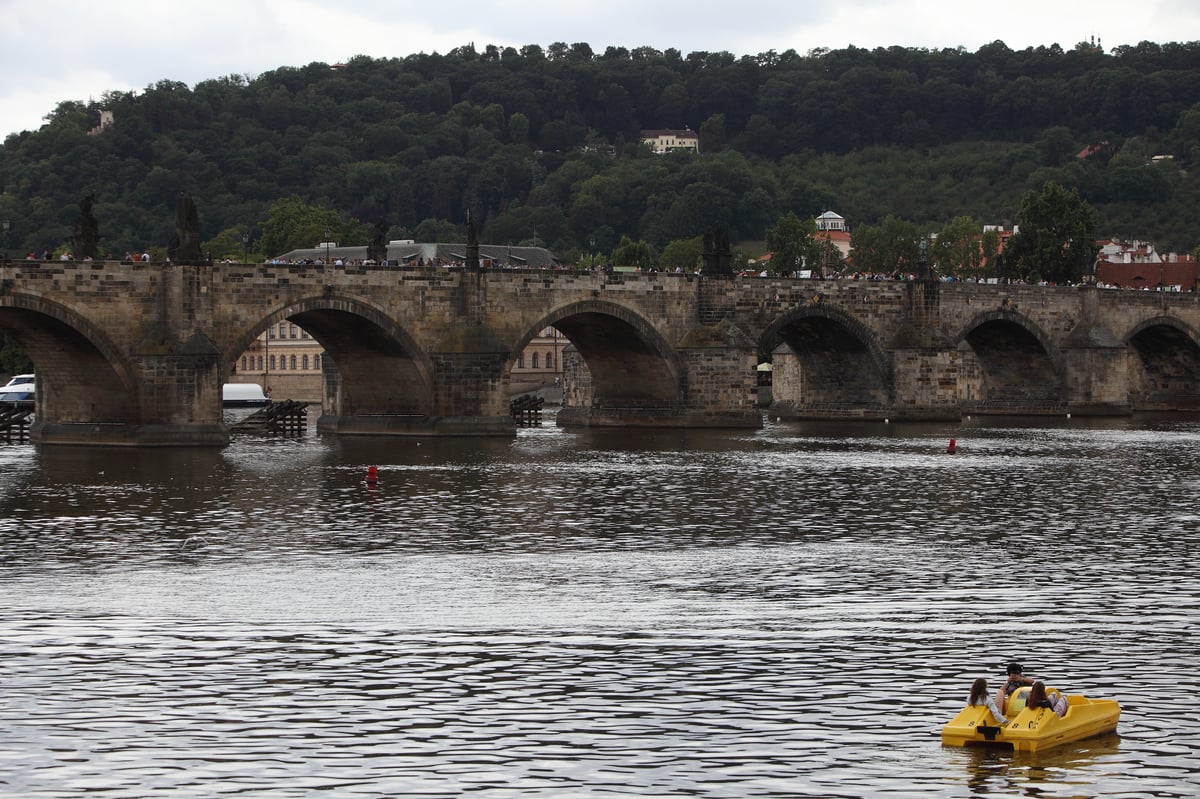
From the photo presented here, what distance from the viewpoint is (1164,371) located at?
103062 mm

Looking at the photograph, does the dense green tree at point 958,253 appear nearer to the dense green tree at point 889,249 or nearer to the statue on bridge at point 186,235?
the dense green tree at point 889,249

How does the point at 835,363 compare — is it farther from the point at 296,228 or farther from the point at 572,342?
the point at 296,228

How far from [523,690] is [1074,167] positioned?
7139 inches

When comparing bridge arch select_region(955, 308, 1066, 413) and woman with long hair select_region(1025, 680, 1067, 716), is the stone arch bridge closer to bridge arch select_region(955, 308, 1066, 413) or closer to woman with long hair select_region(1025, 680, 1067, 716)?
bridge arch select_region(955, 308, 1066, 413)

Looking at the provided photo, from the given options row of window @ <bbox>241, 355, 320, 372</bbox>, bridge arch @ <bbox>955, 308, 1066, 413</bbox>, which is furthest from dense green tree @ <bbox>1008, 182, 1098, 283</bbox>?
row of window @ <bbox>241, 355, 320, 372</bbox>

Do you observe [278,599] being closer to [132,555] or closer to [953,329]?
[132,555]

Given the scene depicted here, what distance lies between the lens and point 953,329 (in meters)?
83.3

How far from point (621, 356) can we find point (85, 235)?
24.3 metres

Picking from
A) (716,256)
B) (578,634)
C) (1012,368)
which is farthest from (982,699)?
(1012,368)

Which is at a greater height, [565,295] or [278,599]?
[565,295]

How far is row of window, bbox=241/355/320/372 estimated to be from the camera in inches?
4781

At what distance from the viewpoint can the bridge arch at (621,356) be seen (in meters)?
70.4

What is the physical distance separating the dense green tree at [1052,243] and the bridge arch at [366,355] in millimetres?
53418

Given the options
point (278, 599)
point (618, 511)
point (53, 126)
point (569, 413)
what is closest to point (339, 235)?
point (53, 126)
